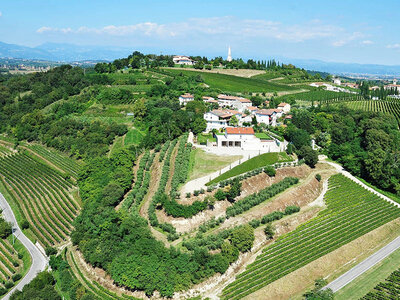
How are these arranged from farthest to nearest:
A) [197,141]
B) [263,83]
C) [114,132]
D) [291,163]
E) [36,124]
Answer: [263,83], [36,124], [114,132], [197,141], [291,163]

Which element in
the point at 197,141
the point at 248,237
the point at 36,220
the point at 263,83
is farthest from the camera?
the point at 263,83

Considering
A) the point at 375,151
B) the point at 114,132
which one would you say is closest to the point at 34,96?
the point at 114,132

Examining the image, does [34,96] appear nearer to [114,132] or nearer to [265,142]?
[114,132]

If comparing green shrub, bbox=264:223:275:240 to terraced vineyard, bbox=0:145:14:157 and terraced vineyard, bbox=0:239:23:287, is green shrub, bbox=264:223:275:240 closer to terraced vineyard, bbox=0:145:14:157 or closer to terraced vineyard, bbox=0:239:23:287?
terraced vineyard, bbox=0:239:23:287

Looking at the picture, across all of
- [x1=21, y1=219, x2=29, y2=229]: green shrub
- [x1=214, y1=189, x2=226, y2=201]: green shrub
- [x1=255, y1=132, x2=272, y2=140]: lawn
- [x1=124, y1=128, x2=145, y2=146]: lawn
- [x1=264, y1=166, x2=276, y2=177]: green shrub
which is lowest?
[x1=21, y1=219, x2=29, y2=229]: green shrub

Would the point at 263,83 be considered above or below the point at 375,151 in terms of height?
above

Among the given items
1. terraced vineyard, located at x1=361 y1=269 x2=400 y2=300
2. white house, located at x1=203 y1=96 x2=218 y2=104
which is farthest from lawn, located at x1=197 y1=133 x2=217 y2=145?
terraced vineyard, located at x1=361 y1=269 x2=400 y2=300

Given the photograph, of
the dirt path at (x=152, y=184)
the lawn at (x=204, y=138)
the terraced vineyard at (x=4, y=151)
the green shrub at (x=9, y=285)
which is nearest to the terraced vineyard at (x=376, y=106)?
the lawn at (x=204, y=138)
